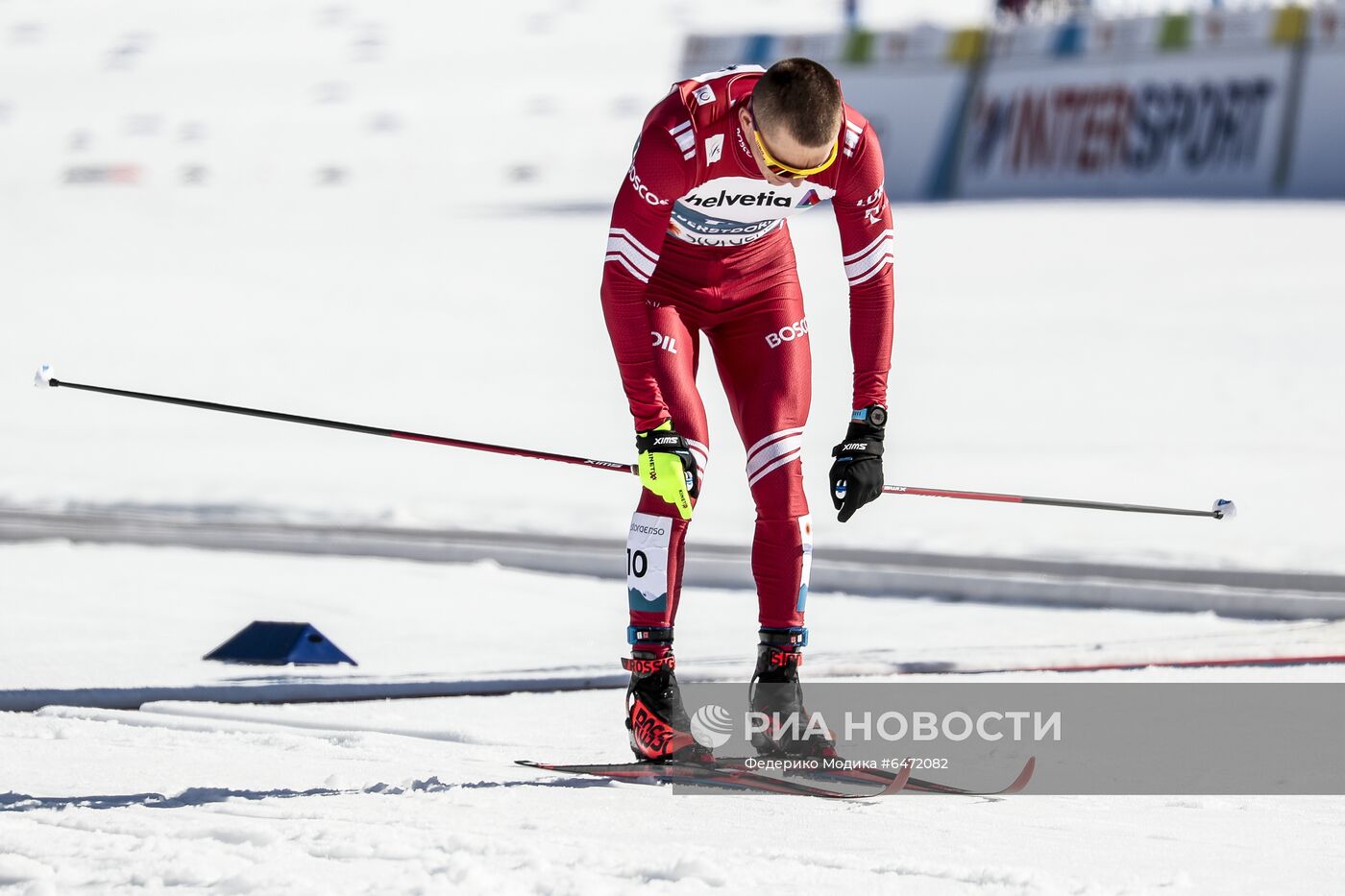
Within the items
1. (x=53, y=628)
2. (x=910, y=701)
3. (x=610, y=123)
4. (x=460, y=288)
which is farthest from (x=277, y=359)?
(x=610, y=123)

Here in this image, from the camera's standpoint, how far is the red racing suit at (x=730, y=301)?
4137 mm

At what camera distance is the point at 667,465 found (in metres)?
4.08

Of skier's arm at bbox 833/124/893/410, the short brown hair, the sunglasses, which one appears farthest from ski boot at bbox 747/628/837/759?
the short brown hair

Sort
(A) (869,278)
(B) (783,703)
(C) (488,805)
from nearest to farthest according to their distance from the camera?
1. (C) (488,805)
2. (B) (783,703)
3. (A) (869,278)

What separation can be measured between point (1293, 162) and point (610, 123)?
16916 mm

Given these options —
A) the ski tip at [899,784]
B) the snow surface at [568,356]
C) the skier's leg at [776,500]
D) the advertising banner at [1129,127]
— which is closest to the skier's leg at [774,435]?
the skier's leg at [776,500]

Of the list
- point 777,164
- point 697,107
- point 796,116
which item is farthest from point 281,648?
point 796,116

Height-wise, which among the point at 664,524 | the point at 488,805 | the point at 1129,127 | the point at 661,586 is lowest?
the point at 1129,127

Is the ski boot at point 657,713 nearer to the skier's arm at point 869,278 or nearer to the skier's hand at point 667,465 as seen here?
the skier's hand at point 667,465

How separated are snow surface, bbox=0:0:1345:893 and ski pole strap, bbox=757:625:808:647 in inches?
20.0

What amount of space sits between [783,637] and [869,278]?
0.88 m

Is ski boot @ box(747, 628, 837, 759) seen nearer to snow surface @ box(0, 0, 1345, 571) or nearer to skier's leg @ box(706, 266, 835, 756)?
skier's leg @ box(706, 266, 835, 756)

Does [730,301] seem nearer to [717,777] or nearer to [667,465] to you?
[667,465]

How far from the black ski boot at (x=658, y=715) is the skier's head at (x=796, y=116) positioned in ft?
3.92
